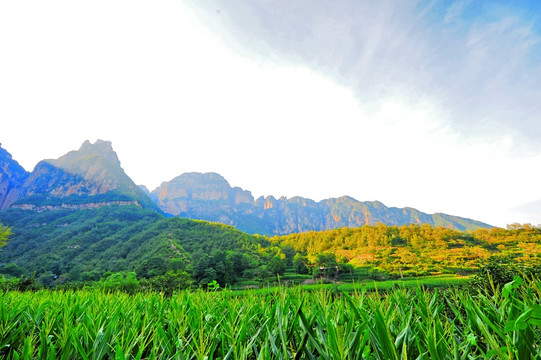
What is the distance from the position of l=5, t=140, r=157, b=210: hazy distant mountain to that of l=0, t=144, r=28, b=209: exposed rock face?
11.5 feet

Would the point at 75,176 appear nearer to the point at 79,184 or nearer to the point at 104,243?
the point at 79,184

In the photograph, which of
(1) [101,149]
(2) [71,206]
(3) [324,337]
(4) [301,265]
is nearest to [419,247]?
(4) [301,265]

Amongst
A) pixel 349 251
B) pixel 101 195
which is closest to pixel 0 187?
pixel 101 195

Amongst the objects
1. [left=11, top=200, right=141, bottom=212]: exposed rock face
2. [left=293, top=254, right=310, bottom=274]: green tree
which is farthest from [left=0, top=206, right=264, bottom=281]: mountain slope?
[left=293, top=254, right=310, bottom=274]: green tree

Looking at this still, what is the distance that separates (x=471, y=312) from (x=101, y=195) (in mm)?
146857

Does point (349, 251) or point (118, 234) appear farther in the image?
point (118, 234)

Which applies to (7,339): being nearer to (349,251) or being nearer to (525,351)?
(525,351)

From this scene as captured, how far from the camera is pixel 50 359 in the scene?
1.11 m

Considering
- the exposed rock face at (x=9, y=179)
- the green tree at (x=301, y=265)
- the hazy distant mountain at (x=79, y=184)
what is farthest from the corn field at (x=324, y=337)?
the exposed rock face at (x=9, y=179)

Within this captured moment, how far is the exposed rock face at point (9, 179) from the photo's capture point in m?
131

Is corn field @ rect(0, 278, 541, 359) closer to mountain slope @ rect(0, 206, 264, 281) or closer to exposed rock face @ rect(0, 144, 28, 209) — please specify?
mountain slope @ rect(0, 206, 264, 281)

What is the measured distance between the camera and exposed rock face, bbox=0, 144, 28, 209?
131m

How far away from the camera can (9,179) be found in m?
138

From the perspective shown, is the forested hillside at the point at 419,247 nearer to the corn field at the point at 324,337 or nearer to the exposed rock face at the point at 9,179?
the corn field at the point at 324,337
